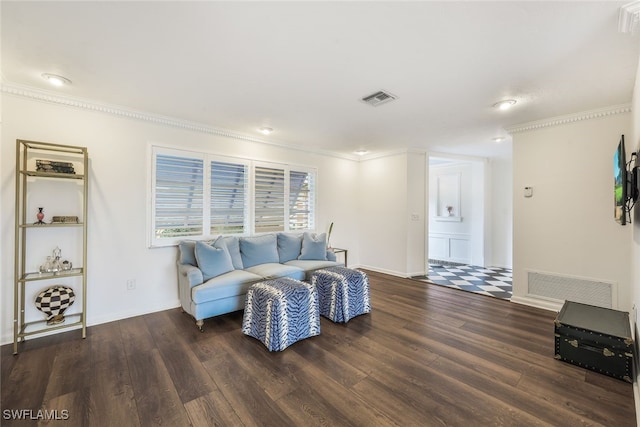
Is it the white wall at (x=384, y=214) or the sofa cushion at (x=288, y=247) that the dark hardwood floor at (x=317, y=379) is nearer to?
the sofa cushion at (x=288, y=247)

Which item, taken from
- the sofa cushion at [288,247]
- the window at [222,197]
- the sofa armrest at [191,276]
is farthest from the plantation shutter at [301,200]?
the sofa armrest at [191,276]

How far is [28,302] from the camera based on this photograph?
2.68 m

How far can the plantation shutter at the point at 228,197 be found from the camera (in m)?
3.90

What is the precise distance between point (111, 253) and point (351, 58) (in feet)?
10.9

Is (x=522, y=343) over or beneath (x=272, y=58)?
beneath

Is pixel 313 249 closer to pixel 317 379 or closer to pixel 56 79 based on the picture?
pixel 317 379

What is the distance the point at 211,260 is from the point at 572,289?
14.7 feet

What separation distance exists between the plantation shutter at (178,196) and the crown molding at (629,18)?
4148mm

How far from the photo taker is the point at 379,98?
9.34 ft

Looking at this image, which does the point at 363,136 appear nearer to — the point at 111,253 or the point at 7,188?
the point at 111,253

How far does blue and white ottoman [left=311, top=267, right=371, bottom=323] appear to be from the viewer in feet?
10.2

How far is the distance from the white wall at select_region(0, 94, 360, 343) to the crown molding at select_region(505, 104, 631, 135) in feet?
14.6

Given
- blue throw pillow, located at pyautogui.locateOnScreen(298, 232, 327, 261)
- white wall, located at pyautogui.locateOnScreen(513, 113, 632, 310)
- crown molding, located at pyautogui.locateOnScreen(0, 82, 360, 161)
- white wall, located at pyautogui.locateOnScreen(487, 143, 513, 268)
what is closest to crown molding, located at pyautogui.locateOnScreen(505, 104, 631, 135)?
white wall, located at pyautogui.locateOnScreen(513, 113, 632, 310)

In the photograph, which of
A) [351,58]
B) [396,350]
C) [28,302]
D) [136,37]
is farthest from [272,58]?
[28,302]
